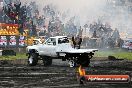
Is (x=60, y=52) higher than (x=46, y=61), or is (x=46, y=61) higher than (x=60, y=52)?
(x=60, y=52)

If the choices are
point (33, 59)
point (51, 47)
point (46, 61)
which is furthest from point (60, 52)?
point (33, 59)

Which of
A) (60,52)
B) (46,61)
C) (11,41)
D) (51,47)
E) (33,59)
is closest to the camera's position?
(60,52)

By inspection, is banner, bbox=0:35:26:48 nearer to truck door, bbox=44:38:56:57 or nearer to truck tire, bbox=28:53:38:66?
truck tire, bbox=28:53:38:66

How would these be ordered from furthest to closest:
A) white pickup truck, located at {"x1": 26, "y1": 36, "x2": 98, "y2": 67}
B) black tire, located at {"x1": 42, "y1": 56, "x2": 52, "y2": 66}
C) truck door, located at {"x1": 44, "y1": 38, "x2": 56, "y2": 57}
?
black tire, located at {"x1": 42, "y1": 56, "x2": 52, "y2": 66} → truck door, located at {"x1": 44, "y1": 38, "x2": 56, "y2": 57} → white pickup truck, located at {"x1": 26, "y1": 36, "x2": 98, "y2": 67}

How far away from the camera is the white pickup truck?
91.6ft

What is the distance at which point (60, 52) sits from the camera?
28781 mm

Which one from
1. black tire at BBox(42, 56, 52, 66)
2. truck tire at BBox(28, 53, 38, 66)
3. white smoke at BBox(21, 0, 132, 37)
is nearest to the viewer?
truck tire at BBox(28, 53, 38, 66)

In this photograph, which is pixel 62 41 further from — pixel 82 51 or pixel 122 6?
pixel 122 6

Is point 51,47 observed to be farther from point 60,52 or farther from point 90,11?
point 90,11

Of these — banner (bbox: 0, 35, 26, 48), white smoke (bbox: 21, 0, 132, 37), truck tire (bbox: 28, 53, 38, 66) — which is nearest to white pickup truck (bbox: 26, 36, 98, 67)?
truck tire (bbox: 28, 53, 38, 66)

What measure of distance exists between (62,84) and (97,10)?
8839 cm

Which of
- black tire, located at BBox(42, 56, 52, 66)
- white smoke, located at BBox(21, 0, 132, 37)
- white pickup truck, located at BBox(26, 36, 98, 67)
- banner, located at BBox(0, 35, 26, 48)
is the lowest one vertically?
black tire, located at BBox(42, 56, 52, 66)

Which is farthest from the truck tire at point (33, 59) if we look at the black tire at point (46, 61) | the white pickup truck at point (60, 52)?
the black tire at point (46, 61)

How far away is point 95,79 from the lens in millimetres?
15414
